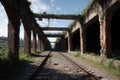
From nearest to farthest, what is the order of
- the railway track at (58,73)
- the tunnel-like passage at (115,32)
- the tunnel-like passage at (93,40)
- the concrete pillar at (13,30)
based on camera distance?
1. the railway track at (58,73)
2. the concrete pillar at (13,30)
3. the tunnel-like passage at (115,32)
4. the tunnel-like passage at (93,40)

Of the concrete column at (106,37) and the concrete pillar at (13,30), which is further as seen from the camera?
the concrete column at (106,37)

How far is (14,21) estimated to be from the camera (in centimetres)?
1664

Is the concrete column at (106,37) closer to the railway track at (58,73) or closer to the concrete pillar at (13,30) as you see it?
the railway track at (58,73)

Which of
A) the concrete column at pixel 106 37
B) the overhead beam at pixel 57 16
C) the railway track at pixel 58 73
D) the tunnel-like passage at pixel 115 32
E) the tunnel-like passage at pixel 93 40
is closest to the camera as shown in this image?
the railway track at pixel 58 73

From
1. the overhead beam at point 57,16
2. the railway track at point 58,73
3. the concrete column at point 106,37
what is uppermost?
the overhead beam at point 57,16

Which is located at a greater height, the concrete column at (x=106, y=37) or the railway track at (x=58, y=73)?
the concrete column at (x=106, y=37)

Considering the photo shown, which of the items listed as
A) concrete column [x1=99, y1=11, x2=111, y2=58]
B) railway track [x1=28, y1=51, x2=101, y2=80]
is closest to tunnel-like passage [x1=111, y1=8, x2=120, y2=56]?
concrete column [x1=99, y1=11, x2=111, y2=58]

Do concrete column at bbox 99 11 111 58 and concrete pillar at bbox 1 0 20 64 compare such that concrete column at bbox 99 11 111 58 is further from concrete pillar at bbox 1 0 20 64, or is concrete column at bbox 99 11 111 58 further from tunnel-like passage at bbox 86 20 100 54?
tunnel-like passage at bbox 86 20 100 54

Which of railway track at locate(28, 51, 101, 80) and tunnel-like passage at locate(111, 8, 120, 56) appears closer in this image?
railway track at locate(28, 51, 101, 80)

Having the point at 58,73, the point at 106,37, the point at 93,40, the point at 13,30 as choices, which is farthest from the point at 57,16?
the point at 58,73

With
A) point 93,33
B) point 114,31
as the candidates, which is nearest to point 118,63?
point 114,31

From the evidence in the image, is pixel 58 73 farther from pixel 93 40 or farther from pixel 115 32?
pixel 93 40

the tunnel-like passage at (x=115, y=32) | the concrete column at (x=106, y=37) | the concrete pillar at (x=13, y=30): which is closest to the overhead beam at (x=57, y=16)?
the tunnel-like passage at (x=115, y=32)

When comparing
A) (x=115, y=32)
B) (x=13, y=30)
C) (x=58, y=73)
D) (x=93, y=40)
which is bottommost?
(x=58, y=73)
